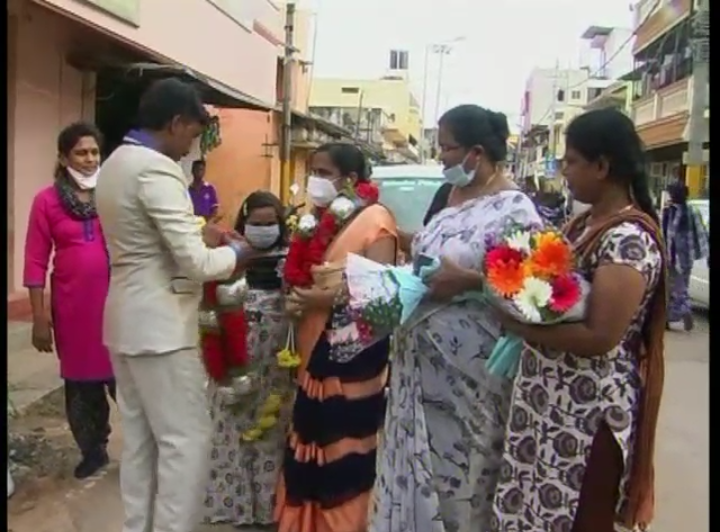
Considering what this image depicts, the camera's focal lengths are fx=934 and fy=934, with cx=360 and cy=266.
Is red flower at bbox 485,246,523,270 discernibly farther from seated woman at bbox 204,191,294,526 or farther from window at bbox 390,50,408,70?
window at bbox 390,50,408,70

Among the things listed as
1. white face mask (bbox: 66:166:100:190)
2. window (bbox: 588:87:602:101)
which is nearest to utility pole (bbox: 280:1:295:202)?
white face mask (bbox: 66:166:100:190)

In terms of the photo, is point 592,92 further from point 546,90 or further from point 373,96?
point 546,90

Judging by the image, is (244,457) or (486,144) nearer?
(486,144)

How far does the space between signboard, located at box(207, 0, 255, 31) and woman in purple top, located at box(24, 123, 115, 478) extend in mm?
10398

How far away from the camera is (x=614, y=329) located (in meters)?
2.34

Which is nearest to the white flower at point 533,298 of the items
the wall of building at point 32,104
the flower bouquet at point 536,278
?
the flower bouquet at point 536,278

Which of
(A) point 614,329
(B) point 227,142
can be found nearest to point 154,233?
(A) point 614,329

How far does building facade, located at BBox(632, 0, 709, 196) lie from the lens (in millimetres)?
24531

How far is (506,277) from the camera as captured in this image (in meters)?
2.48

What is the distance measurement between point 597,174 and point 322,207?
1.48 meters

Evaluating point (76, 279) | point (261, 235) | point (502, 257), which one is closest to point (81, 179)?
point (76, 279)

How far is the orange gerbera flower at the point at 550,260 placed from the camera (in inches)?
94.9

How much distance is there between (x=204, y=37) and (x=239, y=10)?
9.53ft

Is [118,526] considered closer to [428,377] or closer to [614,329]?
[428,377]
